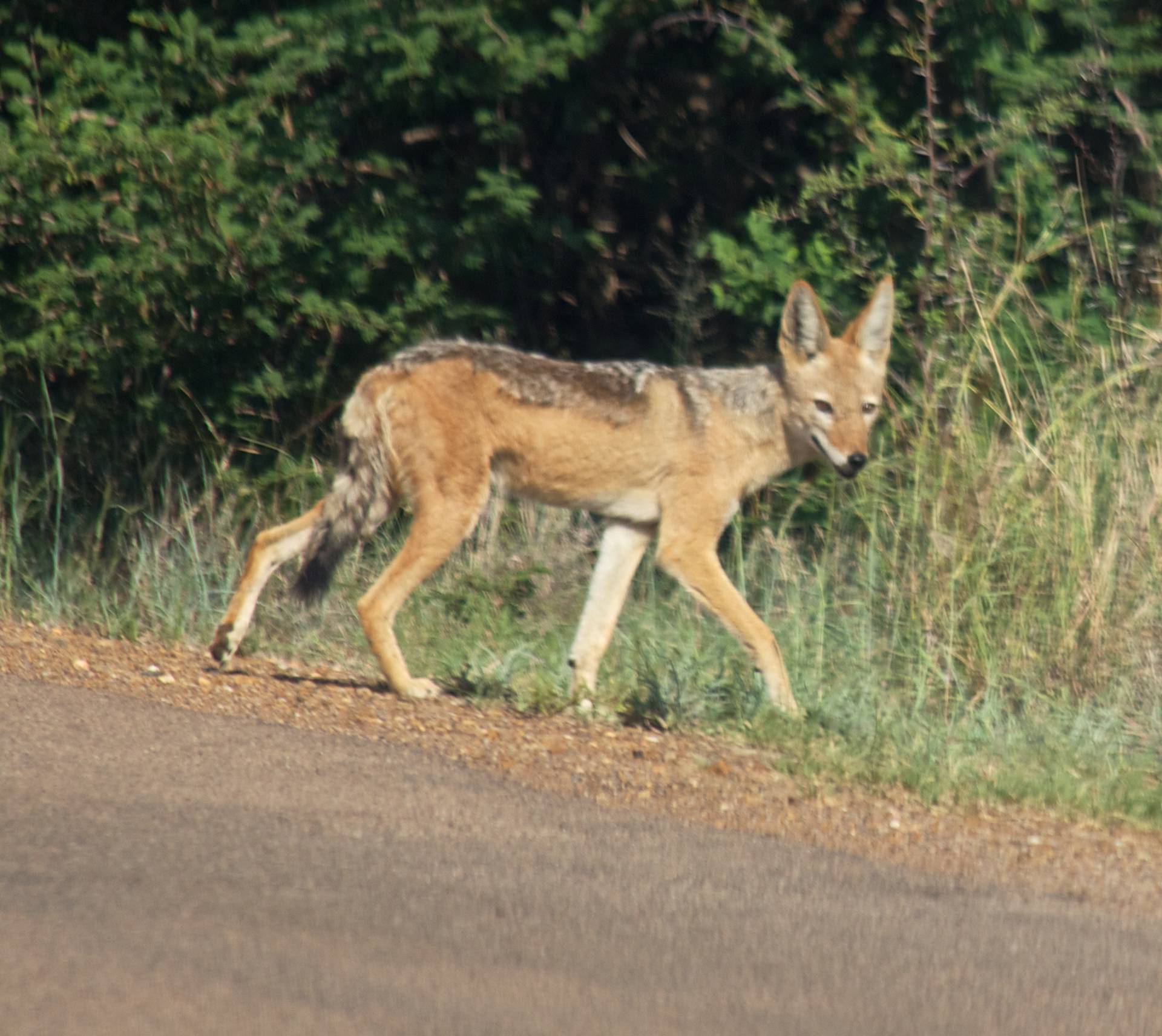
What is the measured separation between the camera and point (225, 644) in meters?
7.26

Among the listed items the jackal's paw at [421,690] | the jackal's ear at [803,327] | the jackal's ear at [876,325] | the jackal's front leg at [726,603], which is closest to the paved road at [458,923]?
the jackal's paw at [421,690]

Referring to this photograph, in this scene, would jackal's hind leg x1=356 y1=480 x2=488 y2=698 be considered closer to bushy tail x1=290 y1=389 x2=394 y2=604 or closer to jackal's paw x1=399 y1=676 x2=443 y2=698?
jackal's paw x1=399 y1=676 x2=443 y2=698

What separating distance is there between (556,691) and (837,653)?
1600 mm

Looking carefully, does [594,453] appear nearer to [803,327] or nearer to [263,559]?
[803,327]

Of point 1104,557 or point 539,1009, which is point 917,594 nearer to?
point 1104,557

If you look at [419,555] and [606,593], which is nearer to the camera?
[419,555]

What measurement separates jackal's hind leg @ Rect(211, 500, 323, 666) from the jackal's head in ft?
8.17

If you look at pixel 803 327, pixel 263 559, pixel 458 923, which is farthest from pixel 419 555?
pixel 458 923

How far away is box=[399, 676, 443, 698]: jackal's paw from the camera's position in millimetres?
6883

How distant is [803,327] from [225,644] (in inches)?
129

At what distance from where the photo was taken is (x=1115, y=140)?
28.8ft

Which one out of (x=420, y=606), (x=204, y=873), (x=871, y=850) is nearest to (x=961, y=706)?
(x=871, y=850)

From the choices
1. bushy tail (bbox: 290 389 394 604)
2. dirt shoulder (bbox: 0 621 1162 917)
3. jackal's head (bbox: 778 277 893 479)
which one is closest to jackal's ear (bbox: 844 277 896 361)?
jackal's head (bbox: 778 277 893 479)

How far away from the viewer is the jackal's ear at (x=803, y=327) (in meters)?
7.93
